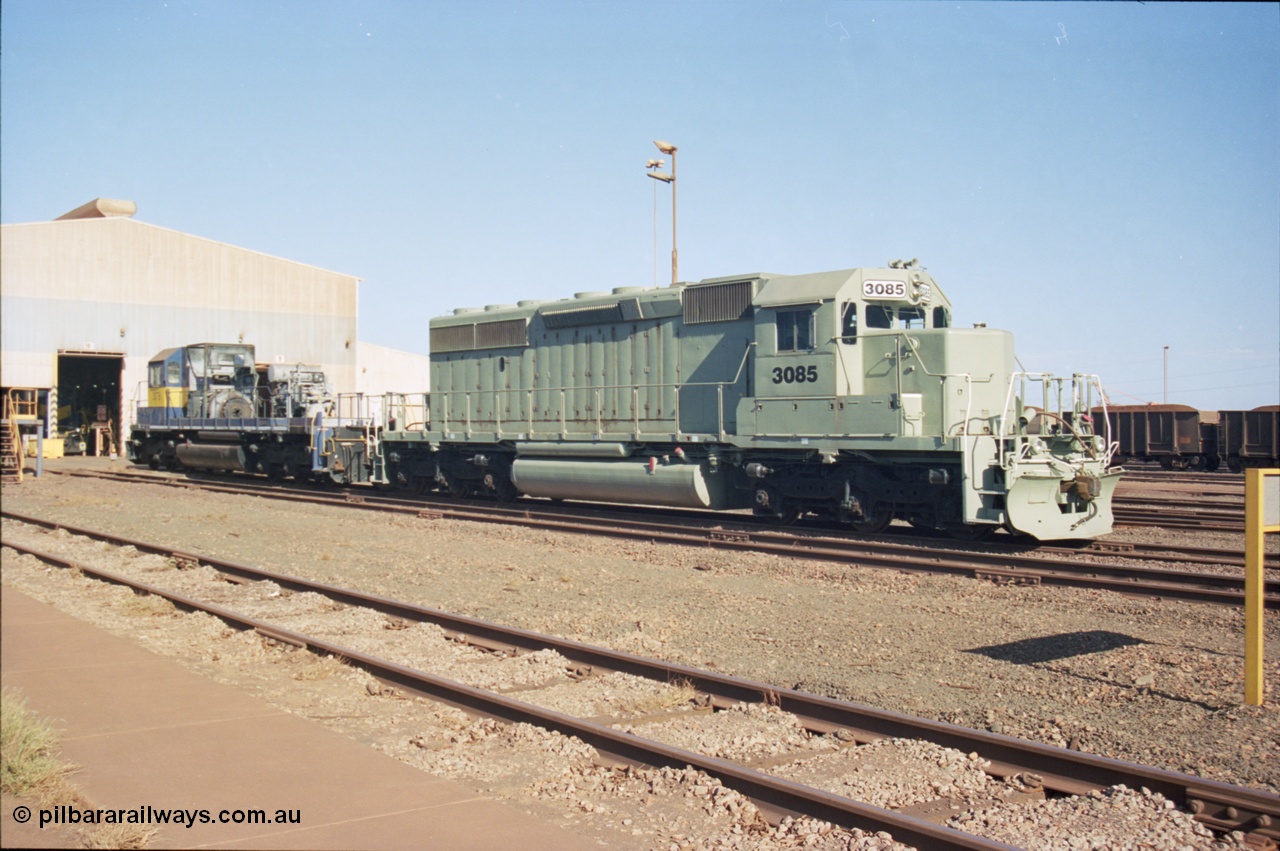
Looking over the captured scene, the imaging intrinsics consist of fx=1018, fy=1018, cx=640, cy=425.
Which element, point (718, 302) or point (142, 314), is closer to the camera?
point (718, 302)

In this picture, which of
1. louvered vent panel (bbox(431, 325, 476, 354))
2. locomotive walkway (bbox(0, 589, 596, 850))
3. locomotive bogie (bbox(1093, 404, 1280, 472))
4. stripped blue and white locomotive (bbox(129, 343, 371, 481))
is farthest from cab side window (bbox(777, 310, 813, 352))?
locomotive bogie (bbox(1093, 404, 1280, 472))

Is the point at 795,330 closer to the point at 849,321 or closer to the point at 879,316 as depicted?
the point at 849,321

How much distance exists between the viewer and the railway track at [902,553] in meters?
10.5

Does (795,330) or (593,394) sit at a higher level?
(795,330)

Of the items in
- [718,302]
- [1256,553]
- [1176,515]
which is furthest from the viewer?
[1176,515]

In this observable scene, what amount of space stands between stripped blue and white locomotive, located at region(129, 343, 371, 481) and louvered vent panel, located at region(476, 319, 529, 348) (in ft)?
14.2

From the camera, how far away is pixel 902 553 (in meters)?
12.8

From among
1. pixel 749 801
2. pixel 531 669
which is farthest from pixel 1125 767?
pixel 531 669

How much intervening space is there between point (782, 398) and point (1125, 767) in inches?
390

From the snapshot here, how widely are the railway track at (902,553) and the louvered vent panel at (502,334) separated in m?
3.21

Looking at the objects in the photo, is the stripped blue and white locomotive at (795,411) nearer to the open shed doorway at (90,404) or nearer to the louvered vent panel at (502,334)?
the louvered vent panel at (502,334)

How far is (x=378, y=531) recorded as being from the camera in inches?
658

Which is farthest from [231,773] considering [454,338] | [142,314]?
[142,314]

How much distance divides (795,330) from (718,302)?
1945mm
